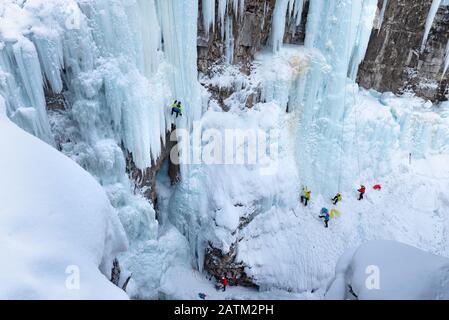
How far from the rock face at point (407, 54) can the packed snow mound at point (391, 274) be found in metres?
9.70

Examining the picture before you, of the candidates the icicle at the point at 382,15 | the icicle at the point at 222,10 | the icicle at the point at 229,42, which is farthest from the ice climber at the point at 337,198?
the icicle at the point at 222,10

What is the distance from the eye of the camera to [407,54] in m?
12.9

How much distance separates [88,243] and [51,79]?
4128 millimetres

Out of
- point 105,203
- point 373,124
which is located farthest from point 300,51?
point 105,203

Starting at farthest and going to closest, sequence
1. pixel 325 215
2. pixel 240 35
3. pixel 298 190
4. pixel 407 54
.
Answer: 1. pixel 407 54
2. pixel 298 190
3. pixel 325 215
4. pixel 240 35

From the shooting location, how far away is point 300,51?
11328 millimetres

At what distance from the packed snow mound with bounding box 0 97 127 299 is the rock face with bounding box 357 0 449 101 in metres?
11.6

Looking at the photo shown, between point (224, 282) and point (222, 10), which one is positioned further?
point (224, 282)

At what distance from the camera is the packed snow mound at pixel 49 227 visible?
2859 mm

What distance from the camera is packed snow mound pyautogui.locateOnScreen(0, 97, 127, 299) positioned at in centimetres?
286

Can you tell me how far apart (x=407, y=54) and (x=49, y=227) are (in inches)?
517

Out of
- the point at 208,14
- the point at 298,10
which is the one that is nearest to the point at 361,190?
the point at 298,10

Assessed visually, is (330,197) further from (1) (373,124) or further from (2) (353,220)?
(1) (373,124)

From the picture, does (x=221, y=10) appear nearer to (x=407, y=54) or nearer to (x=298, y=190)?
(x=298, y=190)
